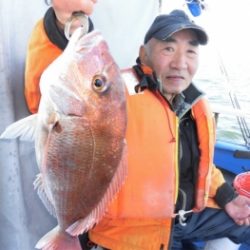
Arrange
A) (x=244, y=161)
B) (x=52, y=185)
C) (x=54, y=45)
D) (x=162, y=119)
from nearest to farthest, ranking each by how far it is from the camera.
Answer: (x=52, y=185) → (x=54, y=45) → (x=162, y=119) → (x=244, y=161)

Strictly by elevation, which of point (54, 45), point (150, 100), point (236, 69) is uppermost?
point (54, 45)

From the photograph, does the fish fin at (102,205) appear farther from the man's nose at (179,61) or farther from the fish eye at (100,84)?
the man's nose at (179,61)

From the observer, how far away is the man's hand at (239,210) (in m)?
2.28

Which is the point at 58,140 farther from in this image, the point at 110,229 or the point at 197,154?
the point at 197,154

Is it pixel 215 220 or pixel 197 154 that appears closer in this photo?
pixel 197 154

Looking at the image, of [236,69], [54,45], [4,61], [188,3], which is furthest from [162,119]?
[236,69]

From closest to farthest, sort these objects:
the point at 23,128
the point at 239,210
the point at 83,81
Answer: the point at 83,81
the point at 23,128
the point at 239,210

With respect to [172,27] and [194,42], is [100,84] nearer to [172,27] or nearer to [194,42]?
[172,27]

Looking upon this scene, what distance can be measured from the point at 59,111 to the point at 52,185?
0.88 feet

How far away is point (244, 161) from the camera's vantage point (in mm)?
3285

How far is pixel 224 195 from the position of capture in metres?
2.34

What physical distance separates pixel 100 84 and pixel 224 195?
1.55m

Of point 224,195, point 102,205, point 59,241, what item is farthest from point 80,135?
point 224,195

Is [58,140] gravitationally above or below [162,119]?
above
